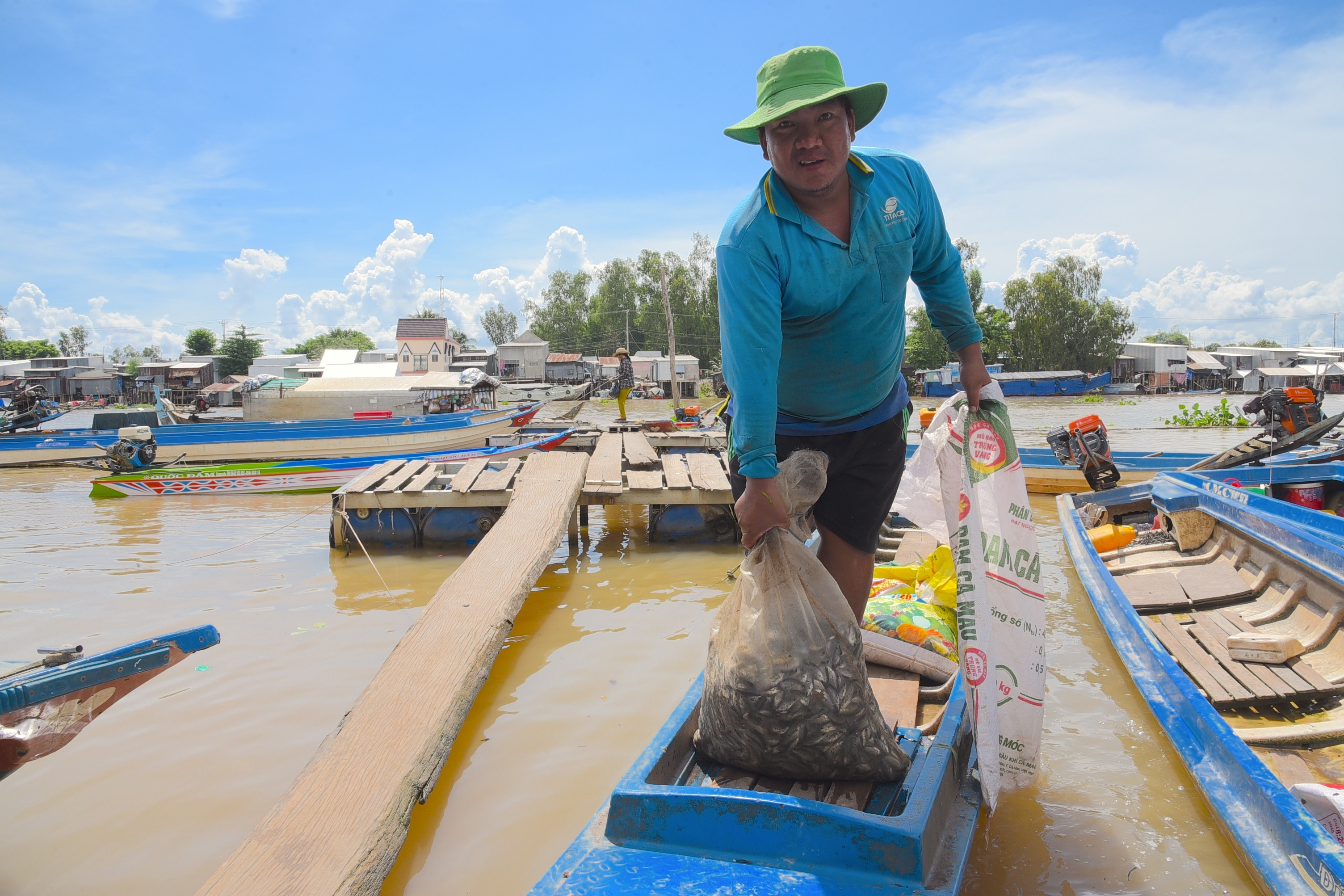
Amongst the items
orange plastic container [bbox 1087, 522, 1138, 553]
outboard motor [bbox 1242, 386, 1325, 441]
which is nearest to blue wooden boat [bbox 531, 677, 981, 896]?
orange plastic container [bbox 1087, 522, 1138, 553]

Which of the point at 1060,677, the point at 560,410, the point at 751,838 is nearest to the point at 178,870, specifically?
the point at 751,838

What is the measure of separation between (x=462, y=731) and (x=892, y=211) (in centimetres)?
286

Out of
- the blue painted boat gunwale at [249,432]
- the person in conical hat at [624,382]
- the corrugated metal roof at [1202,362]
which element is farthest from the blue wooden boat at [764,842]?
the corrugated metal roof at [1202,362]

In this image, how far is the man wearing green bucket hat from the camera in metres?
1.75

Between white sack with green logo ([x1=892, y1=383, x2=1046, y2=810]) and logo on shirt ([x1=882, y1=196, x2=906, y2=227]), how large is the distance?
21.9 inches

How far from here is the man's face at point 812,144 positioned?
5.68 ft

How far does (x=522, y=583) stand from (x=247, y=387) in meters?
21.0

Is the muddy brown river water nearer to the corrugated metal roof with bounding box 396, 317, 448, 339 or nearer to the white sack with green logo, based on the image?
the white sack with green logo

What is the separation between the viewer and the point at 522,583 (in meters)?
4.40

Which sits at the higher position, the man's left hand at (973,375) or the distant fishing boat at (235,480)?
the man's left hand at (973,375)

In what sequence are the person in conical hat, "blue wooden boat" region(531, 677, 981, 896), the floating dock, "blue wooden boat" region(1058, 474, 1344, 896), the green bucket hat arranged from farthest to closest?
the person in conical hat
the floating dock
"blue wooden boat" region(1058, 474, 1344, 896)
the green bucket hat
"blue wooden boat" region(531, 677, 981, 896)

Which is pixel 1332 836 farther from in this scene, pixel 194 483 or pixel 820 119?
pixel 194 483

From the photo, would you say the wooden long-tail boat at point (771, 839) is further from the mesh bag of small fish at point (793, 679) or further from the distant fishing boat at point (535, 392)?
the distant fishing boat at point (535, 392)

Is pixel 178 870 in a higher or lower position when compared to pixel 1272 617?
lower
